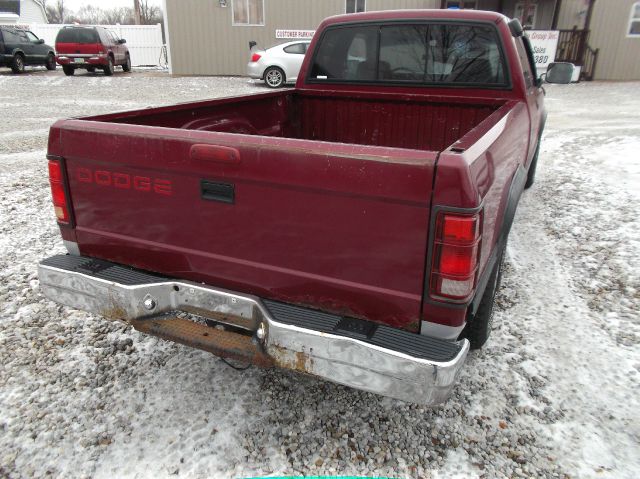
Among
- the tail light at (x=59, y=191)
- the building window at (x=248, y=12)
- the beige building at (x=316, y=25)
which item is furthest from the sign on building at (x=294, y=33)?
the tail light at (x=59, y=191)

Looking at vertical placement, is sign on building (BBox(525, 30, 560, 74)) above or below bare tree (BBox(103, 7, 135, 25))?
below

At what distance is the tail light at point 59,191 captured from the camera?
8.52 feet

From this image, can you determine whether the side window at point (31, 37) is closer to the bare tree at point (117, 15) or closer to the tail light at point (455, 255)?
the tail light at point (455, 255)

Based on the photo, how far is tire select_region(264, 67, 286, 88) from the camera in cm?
1694

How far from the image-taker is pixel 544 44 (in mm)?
19781

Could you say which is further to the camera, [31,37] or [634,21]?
[31,37]

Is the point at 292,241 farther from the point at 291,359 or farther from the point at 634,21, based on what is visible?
the point at 634,21

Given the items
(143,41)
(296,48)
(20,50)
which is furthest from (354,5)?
(20,50)

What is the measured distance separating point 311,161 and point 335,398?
57.0 inches

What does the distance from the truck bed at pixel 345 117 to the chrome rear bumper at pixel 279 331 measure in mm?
1290

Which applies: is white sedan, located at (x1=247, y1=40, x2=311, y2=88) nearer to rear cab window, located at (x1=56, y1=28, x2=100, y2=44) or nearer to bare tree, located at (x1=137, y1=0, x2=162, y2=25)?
rear cab window, located at (x1=56, y1=28, x2=100, y2=44)

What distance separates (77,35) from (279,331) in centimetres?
2169

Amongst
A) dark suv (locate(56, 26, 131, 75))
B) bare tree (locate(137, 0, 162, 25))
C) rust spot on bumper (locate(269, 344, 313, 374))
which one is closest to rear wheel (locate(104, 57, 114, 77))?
dark suv (locate(56, 26, 131, 75))

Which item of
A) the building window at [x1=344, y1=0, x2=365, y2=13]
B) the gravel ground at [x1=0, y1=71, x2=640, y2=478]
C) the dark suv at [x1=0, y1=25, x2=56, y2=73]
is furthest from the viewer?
the building window at [x1=344, y1=0, x2=365, y2=13]
